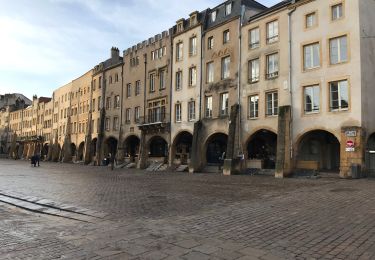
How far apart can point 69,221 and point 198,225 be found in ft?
10.5

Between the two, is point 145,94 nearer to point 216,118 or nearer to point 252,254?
point 216,118

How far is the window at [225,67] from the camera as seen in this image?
3121 centimetres

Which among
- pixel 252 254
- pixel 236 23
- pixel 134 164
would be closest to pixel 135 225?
pixel 252 254

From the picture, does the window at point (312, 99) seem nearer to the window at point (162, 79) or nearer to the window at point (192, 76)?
the window at point (192, 76)

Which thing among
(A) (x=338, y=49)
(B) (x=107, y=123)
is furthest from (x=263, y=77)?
(B) (x=107, y=123)

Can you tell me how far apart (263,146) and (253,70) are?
256 inches

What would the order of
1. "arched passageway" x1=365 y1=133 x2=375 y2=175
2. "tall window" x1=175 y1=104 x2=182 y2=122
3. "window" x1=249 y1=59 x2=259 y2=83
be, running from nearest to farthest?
"arched passageway" x1=365 y1=133 x2=375 y2=175 < "window" x1=249 y1=59 x2=259 y2=83 < "tall window" x1=175 y1=104 x2=182 y2=122

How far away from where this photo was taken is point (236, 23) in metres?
30.7

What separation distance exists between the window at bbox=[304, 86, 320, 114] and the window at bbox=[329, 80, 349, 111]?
0.98 m

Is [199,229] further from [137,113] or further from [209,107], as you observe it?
[137,113]

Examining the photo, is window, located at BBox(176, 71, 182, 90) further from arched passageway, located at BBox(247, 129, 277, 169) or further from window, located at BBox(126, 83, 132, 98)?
arched passageway, located at BBox(247, 129, 277, 169)

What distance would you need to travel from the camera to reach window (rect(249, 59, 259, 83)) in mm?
28703

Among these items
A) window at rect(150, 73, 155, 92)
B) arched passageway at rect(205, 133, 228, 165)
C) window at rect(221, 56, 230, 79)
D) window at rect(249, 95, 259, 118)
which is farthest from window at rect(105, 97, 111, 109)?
window at rect(249, 95, 259, 118)

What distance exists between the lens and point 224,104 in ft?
102
